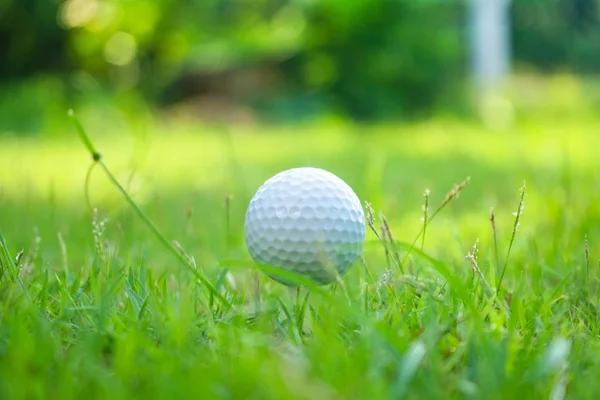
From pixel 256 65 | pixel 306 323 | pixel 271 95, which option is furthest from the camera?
pixel 256 65

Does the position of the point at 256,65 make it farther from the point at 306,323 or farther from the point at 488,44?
the point at 306,323

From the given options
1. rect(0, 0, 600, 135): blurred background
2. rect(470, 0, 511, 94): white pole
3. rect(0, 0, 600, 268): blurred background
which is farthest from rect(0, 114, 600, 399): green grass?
rect(470, 0, 511, 94): white pole

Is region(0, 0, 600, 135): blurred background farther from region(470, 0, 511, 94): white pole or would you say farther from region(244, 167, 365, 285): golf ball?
region(244, 167, 365, 285): golf ball

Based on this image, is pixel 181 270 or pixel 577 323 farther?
pixel 181 270

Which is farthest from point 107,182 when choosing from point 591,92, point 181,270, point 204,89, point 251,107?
point 591,92

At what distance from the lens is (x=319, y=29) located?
7.70 metres

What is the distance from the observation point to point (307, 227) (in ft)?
4.35

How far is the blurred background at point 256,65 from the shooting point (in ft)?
24.5

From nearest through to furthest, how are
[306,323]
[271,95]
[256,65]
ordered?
1. [306,323]
2. [271,95]
3. [256,65]

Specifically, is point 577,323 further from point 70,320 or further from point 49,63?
point 49,63

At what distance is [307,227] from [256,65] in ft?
24.2

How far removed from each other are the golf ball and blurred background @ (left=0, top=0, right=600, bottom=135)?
5588 mm

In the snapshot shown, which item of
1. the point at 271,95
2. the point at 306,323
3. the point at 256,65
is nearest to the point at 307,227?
the point at 306,323

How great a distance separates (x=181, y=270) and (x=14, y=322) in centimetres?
65
